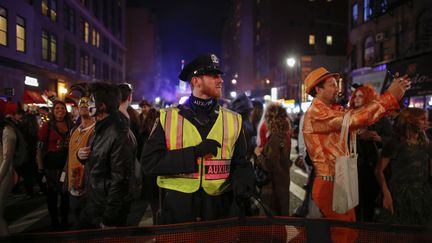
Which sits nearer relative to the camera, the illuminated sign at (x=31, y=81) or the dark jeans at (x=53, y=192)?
the dark jeans at (x=53, y=192)

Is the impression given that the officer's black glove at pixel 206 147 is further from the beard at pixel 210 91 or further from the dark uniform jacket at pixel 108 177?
the dark uniform jacket at pixel 108 177

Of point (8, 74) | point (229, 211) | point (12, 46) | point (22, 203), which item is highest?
point (12, 46)

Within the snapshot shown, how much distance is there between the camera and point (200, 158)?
2.70 m

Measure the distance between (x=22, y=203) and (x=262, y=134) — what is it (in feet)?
18.9

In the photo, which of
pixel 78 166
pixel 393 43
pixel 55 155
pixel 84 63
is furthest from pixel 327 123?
pixel 84 63

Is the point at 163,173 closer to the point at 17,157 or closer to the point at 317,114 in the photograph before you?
the point at 317,114

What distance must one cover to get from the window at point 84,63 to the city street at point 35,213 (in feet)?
106

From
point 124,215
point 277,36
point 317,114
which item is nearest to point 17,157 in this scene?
point 124,215

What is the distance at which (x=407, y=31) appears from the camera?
23.2 m

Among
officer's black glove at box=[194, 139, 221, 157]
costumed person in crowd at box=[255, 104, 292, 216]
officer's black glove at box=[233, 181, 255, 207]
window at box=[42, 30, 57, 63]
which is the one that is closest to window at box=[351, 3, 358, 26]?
window at box=[42, 30, 57, 63]

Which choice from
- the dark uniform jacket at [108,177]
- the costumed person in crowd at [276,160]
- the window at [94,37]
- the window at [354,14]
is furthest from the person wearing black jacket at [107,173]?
the window at [94,37]

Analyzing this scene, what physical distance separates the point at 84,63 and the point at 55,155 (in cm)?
3672

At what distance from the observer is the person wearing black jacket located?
3.48 m

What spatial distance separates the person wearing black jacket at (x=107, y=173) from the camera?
3482mm
